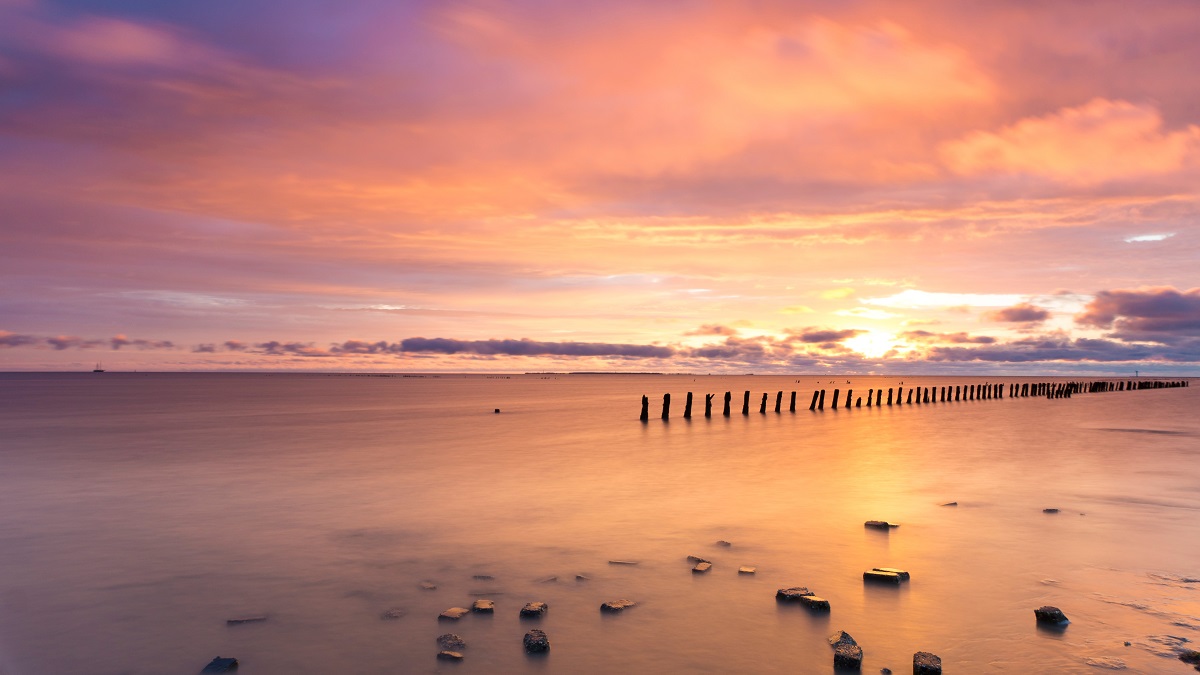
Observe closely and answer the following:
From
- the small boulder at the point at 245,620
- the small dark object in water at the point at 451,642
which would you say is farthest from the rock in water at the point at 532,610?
the small boulder at the point at 245,620

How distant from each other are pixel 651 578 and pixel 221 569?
5.60 m

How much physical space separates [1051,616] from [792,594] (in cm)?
245

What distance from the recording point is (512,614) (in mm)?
7977

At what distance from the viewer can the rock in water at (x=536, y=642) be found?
273 inches

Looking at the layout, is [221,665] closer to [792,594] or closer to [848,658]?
[848,658]

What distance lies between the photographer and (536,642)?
6.95 m

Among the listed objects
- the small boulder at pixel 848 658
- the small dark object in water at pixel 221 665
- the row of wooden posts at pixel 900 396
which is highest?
the row of wooden posts at pixel 900 396

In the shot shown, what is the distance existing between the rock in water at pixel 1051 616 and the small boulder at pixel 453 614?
5.69 m

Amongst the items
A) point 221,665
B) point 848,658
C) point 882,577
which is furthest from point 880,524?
point 221,665

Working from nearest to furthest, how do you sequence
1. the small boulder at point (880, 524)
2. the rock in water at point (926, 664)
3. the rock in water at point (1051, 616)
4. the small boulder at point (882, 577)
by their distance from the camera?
1. the rock in water at point (926, 664)
2. the rock in water at point (1051, 616)
3. the small boulder at point (882, 577)
4. the small boulder at point (880, 524)

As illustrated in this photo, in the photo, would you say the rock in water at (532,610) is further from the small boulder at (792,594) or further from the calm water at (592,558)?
the small boulder at (792,594)

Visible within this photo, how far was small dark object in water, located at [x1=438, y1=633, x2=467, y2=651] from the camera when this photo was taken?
7000 mm

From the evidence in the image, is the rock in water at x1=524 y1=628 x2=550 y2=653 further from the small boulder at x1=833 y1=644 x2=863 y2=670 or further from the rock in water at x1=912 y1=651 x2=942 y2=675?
the rock in water at x1=912 y1=651 x2=942 y2=675

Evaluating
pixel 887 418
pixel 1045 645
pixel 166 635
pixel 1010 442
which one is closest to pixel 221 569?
pixel 166 635
